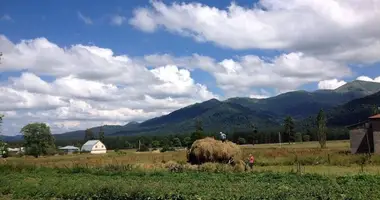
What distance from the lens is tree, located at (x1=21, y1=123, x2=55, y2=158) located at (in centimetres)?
12056

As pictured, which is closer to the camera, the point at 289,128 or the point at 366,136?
the point at 366,136

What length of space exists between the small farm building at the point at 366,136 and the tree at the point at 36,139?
87.8 metres

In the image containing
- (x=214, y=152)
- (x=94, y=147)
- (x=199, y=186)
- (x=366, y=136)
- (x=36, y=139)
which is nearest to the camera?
(x=199, y=186)

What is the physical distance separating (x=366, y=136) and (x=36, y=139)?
300 ft

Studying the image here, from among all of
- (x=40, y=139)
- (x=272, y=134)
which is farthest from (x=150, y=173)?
(x=272, y=134)

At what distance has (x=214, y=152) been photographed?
34.3m

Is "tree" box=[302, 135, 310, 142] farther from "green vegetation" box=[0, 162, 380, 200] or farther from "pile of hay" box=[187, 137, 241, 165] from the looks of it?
"green vegetation" box=[0, 162, 380, 200]

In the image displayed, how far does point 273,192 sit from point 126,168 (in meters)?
17.6

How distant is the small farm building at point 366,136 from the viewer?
58734 mm

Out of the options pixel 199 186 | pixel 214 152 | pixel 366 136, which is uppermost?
pixel 366 136

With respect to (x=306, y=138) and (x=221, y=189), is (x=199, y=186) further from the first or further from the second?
(x=306, y=138)

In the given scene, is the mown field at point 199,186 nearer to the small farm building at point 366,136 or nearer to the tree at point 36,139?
the small farm building at point 366,136

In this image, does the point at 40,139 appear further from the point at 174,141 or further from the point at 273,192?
the point at 273,192

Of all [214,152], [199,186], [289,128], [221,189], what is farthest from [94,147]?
[221,189]
